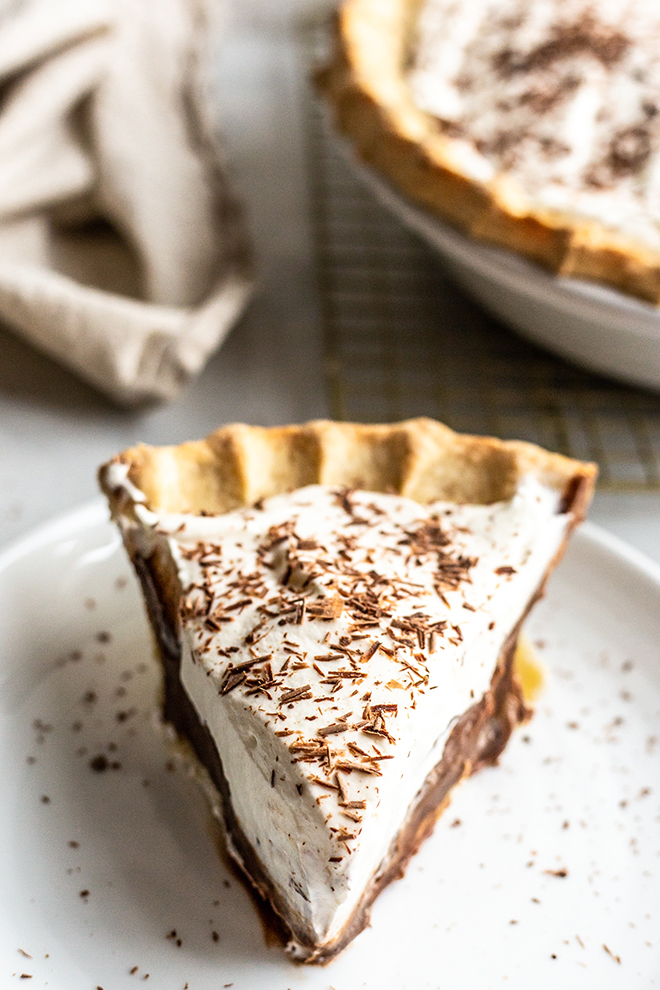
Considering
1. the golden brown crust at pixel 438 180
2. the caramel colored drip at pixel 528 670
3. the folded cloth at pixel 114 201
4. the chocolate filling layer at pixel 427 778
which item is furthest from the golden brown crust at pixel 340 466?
the folded cloth at pixel 114 201

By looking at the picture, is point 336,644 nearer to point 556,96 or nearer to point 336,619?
point 336,619

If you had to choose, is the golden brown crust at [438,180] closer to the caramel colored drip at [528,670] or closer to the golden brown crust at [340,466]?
the golden brown crust at [340,466]

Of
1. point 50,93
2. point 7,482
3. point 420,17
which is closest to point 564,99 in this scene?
point 420,17

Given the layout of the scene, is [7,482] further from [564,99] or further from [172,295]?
[564,99]

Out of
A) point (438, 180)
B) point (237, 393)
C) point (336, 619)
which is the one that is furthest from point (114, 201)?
point (336, 619)

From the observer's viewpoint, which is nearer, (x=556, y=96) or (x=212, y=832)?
(x=212, y=832)

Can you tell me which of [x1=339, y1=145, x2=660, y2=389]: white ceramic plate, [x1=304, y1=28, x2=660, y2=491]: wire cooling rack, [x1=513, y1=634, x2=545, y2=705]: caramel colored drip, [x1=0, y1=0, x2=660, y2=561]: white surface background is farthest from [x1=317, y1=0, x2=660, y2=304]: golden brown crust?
[x1=513, y1=634, x2=545, y2=705]: caramel colored drip
